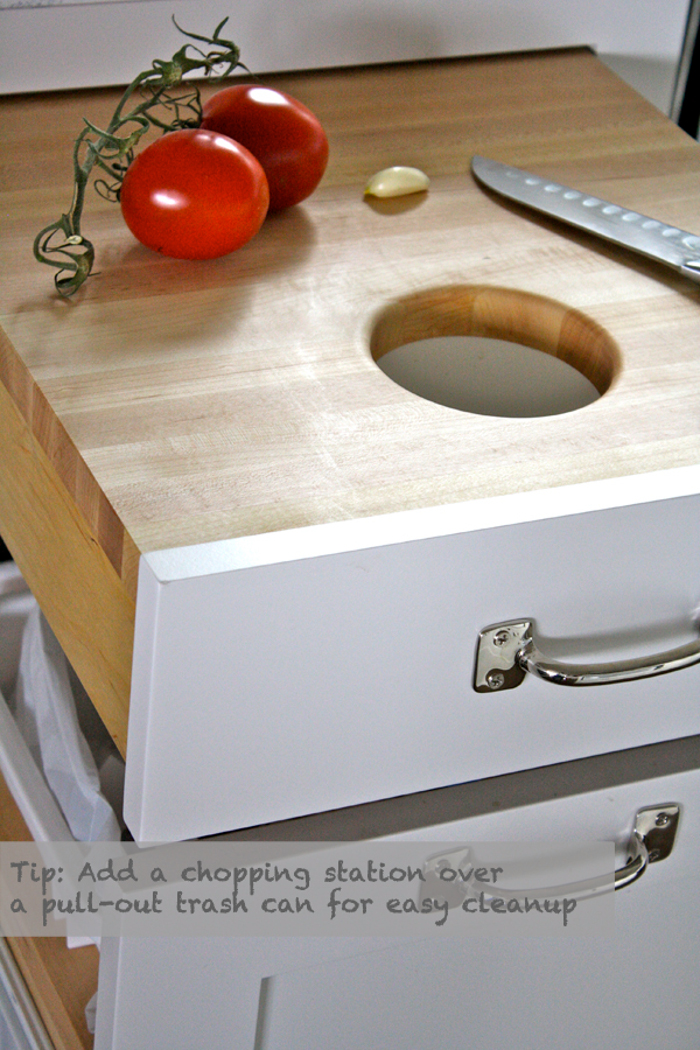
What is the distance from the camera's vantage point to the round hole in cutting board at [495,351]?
26.6 inches

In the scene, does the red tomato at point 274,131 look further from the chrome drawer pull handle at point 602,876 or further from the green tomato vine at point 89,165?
the chrome drawer pull handle at point 602,876

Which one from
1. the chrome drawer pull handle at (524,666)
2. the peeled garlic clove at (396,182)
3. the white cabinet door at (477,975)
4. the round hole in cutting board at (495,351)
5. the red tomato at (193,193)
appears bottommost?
the white cabinet door at (477,975)

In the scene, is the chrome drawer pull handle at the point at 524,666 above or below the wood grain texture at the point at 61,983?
Result: above

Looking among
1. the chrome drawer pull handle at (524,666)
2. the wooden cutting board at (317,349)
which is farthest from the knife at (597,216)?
the chrome drawer pull handle at (524,666)

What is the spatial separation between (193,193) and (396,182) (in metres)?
0.18

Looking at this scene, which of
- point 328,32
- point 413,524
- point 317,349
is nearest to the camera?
point 413,524

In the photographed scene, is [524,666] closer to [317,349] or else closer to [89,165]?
[317,349]

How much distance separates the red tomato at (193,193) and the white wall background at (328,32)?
25 cm

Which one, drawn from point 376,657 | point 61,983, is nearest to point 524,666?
point 376,657

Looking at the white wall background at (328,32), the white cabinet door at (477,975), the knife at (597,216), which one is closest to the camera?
the white cabinet door at (477,975)

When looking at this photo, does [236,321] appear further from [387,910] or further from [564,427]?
[387,910]

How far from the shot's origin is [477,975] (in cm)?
69

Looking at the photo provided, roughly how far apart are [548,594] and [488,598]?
0.03 metres

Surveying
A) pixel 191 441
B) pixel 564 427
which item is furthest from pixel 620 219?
pixel 191 441
